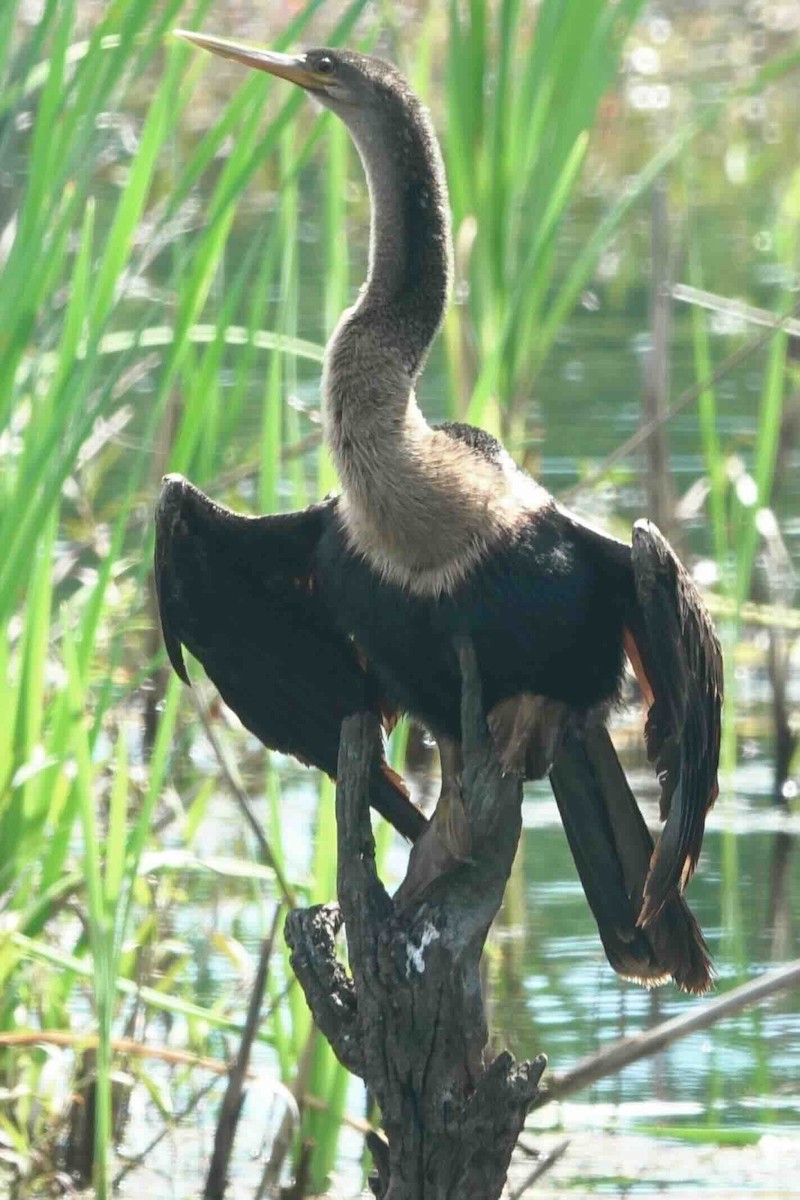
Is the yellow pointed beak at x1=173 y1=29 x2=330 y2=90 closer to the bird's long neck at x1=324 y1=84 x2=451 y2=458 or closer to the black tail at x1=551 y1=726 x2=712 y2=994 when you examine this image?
the bird's long neck at x1=324 y1=84 x2=451 y2=458

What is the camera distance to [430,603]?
9.75ft

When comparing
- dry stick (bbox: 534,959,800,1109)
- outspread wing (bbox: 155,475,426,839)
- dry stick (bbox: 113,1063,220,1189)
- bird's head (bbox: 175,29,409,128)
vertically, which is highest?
bird's head (bbox: 175,29,409,128)

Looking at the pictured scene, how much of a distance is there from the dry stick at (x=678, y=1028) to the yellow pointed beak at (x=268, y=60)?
1.42 m

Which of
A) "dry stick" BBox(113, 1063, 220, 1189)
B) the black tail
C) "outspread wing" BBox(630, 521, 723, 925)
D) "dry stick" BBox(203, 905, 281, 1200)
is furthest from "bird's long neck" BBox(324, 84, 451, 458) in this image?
"dry stick" BBox(113, 1063, 220, 1189)

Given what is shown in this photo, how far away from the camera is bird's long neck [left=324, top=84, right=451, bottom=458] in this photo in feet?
9.93

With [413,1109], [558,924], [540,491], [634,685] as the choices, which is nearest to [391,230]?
[540,491]

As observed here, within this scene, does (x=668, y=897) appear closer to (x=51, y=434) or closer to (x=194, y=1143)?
(x=51, y=434)

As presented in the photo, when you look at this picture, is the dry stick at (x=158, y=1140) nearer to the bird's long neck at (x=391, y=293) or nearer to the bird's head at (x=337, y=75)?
the bird's long neck at (x=391, y=293)

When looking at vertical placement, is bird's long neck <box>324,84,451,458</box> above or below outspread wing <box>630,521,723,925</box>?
above

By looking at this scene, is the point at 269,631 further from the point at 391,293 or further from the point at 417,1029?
the point at 417,1029

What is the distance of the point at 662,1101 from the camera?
4625mm

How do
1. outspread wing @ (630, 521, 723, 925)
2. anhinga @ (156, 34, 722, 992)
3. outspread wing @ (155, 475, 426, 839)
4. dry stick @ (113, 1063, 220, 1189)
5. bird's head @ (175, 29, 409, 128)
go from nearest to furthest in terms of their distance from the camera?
outspread wing @ (630, 521, 723, 925), anhinga @ (156, 34, 722, 992), bird's head @ (175, 29, 409, 128), outspread wing @ (155, 475, 426, 839), dry stick @ (113, 1063, 220, 1189)

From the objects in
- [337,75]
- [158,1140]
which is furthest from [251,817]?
Result: [337,75]

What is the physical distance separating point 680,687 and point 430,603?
359mm
